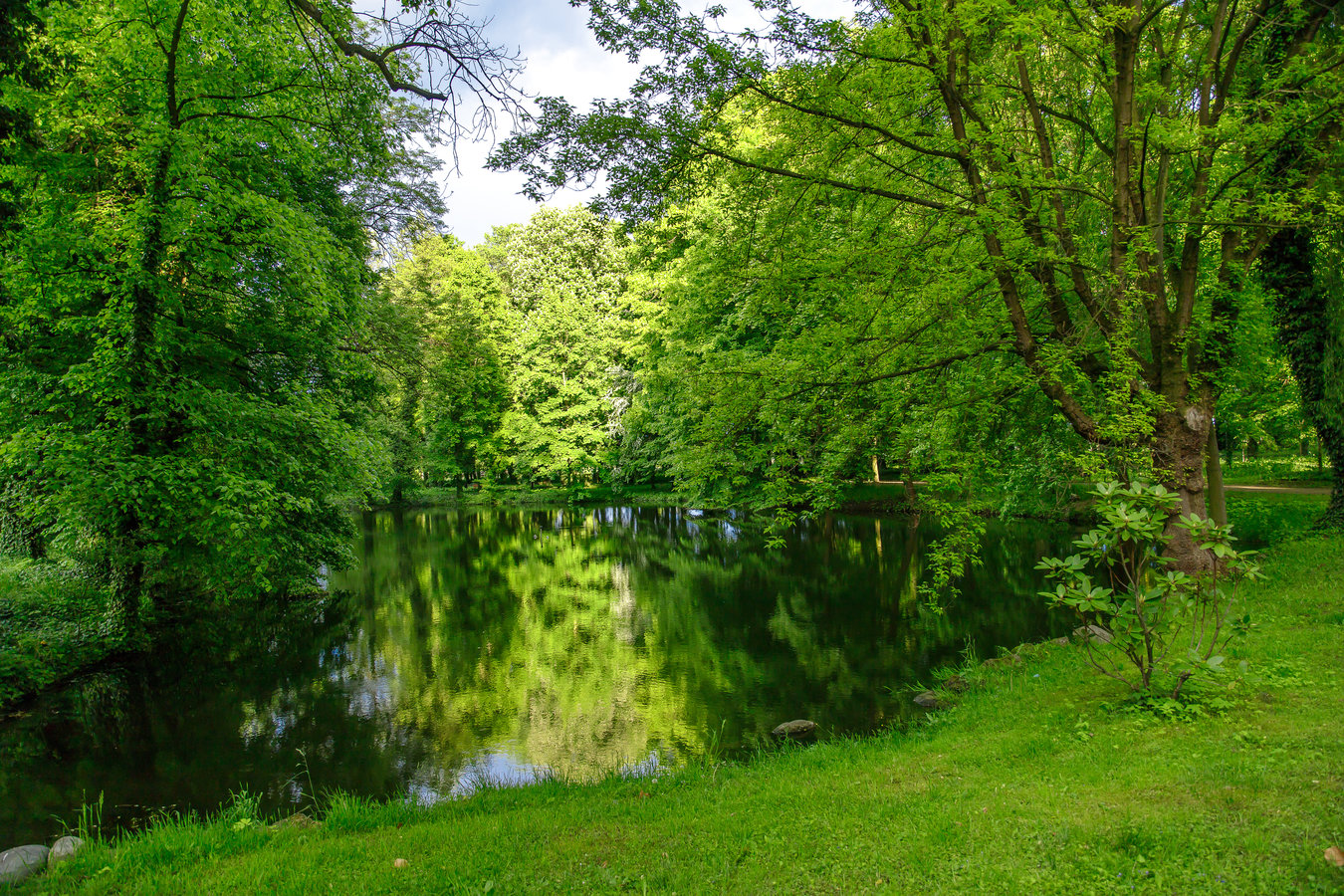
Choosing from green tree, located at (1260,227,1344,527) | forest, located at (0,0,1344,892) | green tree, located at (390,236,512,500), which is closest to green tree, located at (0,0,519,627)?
forest, located at (0,0,1344,892)

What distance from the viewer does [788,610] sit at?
45.1ft

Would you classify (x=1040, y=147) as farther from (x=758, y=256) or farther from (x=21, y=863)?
(x=21, y=863)

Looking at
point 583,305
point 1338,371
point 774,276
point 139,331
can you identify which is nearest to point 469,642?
point 139,331

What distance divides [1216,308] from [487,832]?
1020cm

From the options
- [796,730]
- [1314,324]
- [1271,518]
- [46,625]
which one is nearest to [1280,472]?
[1271,518]

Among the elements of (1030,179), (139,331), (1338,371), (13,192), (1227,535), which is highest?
(13,192)

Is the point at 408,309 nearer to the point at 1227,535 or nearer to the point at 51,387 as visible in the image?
the point at 51,387

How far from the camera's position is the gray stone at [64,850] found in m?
4.34

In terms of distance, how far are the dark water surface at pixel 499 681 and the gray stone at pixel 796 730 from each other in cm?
15

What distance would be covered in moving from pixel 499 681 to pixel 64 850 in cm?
608

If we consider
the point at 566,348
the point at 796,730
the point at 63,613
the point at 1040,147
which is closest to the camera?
the point at 796,730

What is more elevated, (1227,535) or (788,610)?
(1227,535)

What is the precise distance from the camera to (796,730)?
25.5 ft

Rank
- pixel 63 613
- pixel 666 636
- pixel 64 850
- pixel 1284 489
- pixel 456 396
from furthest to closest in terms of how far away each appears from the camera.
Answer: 1. pixel 456 396
2. pixel 1284 489
3. pixel 666 636
4. pixel 63 613
5. pixel 64 850
